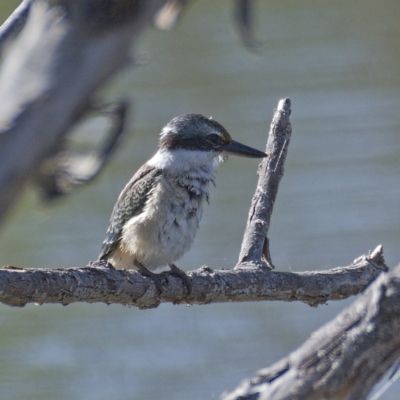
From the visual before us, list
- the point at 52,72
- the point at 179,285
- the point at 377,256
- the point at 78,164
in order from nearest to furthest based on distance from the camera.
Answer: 1. the point at 52,72
2. the point at 78,164
3. the point at 179,285
4. the point at 377,256

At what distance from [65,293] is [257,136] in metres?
5.52

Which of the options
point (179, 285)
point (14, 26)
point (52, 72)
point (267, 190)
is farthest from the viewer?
point (267, 190)

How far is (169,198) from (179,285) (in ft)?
1.58

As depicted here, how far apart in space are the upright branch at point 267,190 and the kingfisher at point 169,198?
0.21 ft

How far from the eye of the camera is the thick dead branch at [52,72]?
33.8 inches

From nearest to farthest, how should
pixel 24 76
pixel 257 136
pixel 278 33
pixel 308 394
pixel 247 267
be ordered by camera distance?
1. pixel 24 76
2. pixel 308 394
3. pixel 247 267
4. pixel 257 136
5. pixel 278 33

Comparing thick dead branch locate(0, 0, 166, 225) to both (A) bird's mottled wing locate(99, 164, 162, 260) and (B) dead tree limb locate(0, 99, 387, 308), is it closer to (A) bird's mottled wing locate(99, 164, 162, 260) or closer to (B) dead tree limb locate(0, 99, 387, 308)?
(B) dead tree limb locate(0, 99, 387, 308)

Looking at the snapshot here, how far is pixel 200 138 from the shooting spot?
3203 mm

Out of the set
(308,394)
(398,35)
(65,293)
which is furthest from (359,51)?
(308,394)

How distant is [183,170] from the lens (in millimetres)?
3059

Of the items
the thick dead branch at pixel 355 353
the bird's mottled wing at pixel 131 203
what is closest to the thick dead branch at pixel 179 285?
the bird's mottled wing at pixel 131 203

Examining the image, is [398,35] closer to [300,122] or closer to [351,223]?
[300,122]

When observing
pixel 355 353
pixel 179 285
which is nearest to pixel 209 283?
pixel 179 285

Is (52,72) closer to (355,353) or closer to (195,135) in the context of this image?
(355,353)
